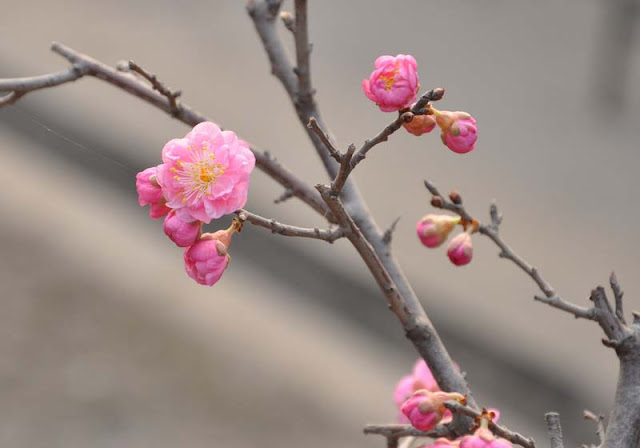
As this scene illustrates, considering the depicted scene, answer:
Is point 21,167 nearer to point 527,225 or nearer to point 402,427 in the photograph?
point 527,225

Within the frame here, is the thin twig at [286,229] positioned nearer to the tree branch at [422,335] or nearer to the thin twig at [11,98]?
the tree branch at [422,335]

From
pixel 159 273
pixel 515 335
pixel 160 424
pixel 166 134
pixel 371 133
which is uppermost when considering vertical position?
pixel 371 133

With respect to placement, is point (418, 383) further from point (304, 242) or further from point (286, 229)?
point (304, 242)

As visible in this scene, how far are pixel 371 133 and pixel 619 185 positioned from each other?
0.67 metres

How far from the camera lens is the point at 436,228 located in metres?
0.54

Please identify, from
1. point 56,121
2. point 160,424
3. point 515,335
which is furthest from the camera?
point 56,121

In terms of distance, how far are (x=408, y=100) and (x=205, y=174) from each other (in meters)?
0.10

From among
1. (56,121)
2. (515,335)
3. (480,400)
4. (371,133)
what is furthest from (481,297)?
(56,121)

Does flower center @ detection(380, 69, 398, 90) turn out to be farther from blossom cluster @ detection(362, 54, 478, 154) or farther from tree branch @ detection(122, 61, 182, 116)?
tree branch @ detection(122, 61, 182, 116)

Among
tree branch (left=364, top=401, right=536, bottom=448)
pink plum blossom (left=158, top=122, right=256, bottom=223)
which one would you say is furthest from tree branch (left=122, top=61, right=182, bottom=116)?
tree branch (left=364, top=401, right=536, bottom=448)

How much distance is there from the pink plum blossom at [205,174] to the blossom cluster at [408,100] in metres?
0.07

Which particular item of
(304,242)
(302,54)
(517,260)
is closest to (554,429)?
(517,260)

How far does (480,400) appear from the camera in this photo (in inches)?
71.3

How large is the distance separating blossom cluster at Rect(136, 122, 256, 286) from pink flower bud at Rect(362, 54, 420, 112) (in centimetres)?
Result: 7
